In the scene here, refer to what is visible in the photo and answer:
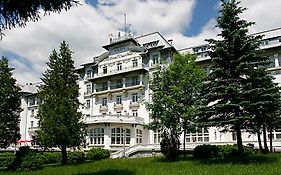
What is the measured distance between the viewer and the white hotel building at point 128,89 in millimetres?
35438

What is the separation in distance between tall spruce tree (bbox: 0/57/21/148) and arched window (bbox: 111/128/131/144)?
39.5ft

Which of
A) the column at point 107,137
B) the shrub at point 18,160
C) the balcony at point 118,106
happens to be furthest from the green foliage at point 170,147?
the balcony at point 118,106

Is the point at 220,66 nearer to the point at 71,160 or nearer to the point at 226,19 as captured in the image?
the point at 226,19

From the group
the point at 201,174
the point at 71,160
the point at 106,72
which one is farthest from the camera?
the point at 106,72

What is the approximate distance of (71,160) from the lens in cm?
2986

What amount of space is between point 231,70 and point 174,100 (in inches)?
274

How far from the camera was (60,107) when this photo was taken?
27.1 meters

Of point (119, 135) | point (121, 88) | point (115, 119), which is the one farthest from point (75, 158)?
point (121, 88)

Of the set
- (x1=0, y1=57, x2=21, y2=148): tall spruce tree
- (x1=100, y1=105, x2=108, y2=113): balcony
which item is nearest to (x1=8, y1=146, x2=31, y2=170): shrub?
(x1=0, y1=57, x2=21, y2=148): tall spruce tree

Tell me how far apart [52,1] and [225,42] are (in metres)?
14.0

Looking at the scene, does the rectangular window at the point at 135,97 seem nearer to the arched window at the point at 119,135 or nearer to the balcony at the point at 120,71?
the balcony at the point at 120,71

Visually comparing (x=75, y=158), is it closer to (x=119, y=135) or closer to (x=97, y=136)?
(x=119, y=135)

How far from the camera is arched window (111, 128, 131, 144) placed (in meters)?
39.2

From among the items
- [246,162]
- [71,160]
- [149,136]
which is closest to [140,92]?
[149,136]
